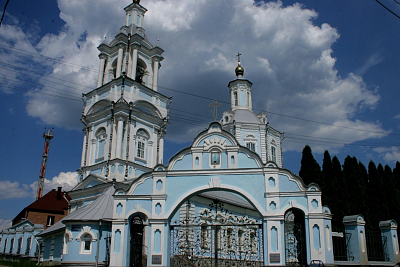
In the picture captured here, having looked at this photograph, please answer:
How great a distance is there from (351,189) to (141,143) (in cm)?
1546

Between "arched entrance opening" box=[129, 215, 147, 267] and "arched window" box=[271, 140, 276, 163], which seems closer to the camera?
"arched entrance opening" box=[129, 215, 147, 267]

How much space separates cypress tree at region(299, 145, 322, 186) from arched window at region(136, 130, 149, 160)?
38.9 feet

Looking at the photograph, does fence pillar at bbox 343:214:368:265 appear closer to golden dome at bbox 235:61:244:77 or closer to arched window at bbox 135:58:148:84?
arched window at bbox 135:58:148:84

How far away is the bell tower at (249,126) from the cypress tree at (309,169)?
6259mm

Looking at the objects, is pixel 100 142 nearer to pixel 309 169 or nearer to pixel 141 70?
pixel 141 70

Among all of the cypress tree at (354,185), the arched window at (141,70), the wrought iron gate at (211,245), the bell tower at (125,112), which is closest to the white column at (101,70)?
the bell tower at (125,112)

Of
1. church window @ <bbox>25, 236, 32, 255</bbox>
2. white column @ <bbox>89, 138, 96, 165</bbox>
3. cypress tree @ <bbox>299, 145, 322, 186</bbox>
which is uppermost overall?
white column @ <bbox>89, 138, 96, 165</bbox>

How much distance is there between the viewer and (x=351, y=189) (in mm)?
24422

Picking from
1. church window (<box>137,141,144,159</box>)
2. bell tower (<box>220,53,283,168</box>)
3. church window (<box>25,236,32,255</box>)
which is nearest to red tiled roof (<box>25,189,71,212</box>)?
church window (<box>25,236,32,255</box>)

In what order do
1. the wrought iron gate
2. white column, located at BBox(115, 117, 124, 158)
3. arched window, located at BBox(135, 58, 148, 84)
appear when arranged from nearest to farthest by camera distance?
the wrought iron gate < white column, located at BBox(115, 117, 124, 158) < arched window, located at BBox(135, 58, 148, 84)

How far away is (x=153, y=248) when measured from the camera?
14.0 metres

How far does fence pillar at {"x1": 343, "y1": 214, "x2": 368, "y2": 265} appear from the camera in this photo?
1479cm

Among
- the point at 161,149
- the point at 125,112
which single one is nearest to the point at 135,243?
the point at 125,112

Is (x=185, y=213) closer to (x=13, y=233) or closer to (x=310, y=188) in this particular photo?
(x=310, y=188)
